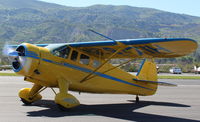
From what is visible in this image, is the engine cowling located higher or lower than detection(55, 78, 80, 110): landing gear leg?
higher

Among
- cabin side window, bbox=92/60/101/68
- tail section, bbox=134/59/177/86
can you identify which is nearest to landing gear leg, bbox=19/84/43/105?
cabin side window, bbox=92/60/101/68

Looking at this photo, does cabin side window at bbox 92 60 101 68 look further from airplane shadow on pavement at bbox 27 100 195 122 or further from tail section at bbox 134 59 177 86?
tail section at bbox 134 59 177 86

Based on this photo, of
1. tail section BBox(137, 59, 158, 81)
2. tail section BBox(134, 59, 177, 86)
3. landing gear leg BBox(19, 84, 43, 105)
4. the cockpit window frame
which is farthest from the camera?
tail section BBox(137, 59, 158, 81)

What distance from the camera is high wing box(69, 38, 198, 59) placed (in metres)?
8.88

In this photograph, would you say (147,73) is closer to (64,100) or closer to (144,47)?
(144,47)

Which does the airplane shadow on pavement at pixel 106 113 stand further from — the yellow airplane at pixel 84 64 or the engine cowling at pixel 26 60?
the engine cowling at pixel 26 60

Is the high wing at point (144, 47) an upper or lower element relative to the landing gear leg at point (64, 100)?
upper

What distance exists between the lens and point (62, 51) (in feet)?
33.7

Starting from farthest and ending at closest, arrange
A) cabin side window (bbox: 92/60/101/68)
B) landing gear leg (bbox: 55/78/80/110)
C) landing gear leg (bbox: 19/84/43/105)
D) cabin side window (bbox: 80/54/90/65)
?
cabin side window (bbox: 92/60/101/68)
landing gear leg (bbox: 19/84/43/105)
cabin side window (bbox: 80/54/90/65)
landing gear leg (bbox: 55/78/80/110)

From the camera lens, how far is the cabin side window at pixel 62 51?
33.0ft

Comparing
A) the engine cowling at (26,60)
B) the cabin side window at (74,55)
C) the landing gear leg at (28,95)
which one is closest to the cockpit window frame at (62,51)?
the cabin side window at (74,55)

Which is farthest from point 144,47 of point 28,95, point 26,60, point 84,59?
point 28,95

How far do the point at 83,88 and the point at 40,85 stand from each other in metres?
1.63

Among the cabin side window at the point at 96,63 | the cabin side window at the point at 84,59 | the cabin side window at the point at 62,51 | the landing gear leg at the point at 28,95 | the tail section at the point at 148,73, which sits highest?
the cabin side window at the point at 62,51
